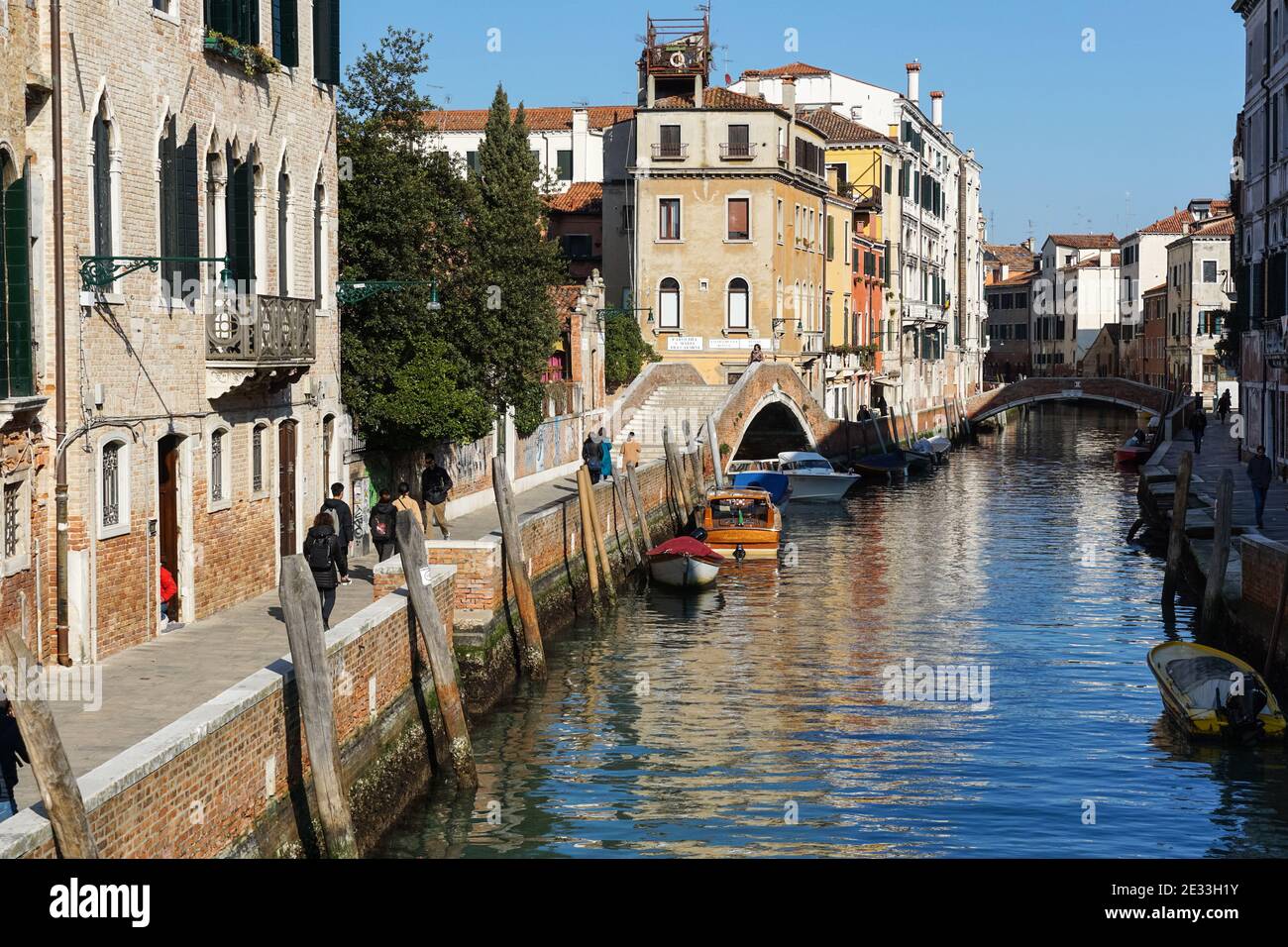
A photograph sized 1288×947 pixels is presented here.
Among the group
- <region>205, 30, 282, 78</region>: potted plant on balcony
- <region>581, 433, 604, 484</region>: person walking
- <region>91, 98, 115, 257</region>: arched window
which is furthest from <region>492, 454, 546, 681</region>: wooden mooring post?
<region>581, 433, 604, 484</region>: person walking

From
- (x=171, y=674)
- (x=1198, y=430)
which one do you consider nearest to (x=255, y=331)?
(x=171, y=674)

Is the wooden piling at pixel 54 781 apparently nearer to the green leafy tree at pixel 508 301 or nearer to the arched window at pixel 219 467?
the arched window at pixel 219 467

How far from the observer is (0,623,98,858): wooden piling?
8320 mm

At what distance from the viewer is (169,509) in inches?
694

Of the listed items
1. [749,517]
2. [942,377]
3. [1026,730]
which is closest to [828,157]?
[942,377]

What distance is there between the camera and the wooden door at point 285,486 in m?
20.7

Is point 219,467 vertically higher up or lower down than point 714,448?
higher up

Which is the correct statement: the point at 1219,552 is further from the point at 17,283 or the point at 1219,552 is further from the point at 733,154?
the point at 733,154

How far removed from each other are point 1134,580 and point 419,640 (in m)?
17.2

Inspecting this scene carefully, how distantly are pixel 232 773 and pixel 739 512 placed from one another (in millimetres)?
23271

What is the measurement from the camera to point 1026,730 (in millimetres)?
18375

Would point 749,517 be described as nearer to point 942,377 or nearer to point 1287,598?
point 1287,598

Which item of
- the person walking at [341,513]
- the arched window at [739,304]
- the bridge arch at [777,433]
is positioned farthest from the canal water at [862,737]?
the arched window at [739,304]

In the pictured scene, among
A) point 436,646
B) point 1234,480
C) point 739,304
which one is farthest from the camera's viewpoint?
point 739,304
